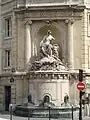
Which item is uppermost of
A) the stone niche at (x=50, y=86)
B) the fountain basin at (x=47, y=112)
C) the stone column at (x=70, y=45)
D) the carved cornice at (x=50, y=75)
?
the stone column at (x=70, y=45)

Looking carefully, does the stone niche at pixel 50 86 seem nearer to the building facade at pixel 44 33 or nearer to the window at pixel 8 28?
the building facade at pixel 44 33

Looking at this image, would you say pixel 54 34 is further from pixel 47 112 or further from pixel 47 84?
pixel 47 112

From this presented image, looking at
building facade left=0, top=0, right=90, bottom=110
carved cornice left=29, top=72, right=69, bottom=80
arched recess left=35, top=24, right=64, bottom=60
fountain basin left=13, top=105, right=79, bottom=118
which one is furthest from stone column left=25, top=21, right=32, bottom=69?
fountain basin left=13, top=105, right=79, bottom=118

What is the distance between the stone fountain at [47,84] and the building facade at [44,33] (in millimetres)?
1183

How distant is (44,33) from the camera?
32.3 m

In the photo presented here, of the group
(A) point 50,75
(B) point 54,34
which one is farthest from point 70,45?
(A) point 50,75

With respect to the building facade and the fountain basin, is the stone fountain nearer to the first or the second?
the fountain basin

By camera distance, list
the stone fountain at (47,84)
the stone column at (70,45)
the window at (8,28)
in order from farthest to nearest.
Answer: the window at (8,28) < the stone column at (70,45) < the stone fountain at (47,84)

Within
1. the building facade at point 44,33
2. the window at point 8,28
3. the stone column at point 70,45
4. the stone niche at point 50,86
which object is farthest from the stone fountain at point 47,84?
the window at point 8,28

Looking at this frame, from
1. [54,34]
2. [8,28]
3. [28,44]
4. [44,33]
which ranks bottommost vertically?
[28,44]

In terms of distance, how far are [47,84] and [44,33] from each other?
5.62 metres

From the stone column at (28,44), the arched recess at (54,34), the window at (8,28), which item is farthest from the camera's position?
the window at (8,28)

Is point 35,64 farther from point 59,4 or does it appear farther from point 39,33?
point 59,4

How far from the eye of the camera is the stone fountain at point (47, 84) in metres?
28.9
